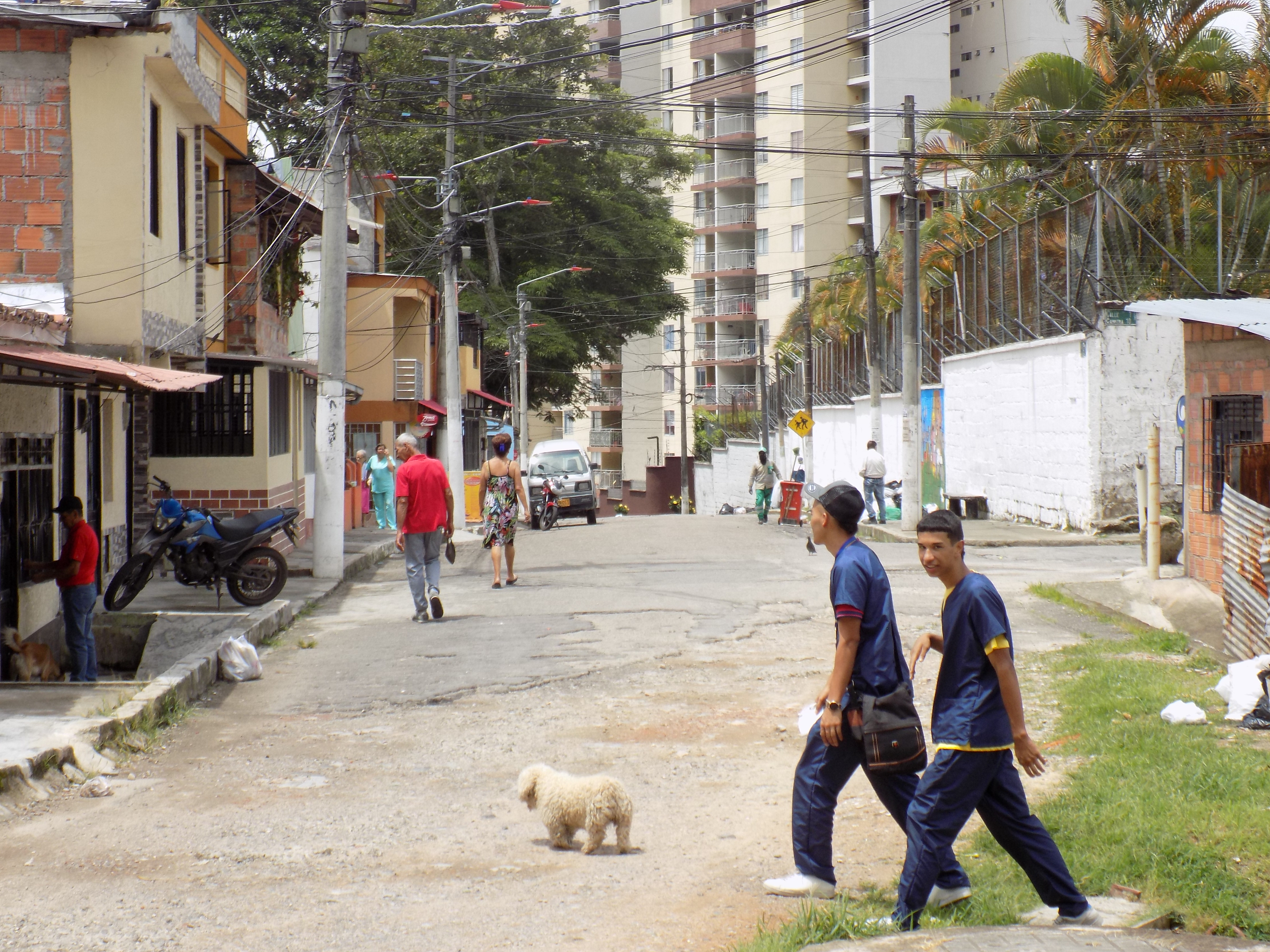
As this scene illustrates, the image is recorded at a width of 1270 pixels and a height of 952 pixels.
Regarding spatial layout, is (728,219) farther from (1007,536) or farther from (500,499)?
(500,499)

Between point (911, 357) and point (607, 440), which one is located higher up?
point (607, 440)

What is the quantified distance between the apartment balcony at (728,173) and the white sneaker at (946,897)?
203 ft

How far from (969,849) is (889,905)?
0.90m

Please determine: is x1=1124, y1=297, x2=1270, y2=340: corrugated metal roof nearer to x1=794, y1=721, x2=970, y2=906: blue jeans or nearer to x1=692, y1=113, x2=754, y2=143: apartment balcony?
x1=794, y1=721, x2=970, y2=906: blue jeans

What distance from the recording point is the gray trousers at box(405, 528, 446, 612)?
13648 millimetres

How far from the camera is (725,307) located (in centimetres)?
6725

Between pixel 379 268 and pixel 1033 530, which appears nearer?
pixel 1033 530

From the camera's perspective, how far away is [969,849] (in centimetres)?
592

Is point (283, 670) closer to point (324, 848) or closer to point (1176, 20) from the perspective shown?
point (324, 848)

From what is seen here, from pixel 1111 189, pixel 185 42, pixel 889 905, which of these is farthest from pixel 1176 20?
pixel 889 905

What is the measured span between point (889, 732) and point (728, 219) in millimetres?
63087

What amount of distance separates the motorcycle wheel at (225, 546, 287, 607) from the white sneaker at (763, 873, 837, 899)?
10.2 metres

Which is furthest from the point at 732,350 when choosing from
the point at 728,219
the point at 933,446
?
the point at 933,446

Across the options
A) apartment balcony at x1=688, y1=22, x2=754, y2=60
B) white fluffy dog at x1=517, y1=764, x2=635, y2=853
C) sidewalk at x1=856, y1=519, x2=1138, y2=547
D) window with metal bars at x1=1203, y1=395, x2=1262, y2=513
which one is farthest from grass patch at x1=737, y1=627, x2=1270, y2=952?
apartment balcony at x1=688, y1=22, x2=754, y2=60
